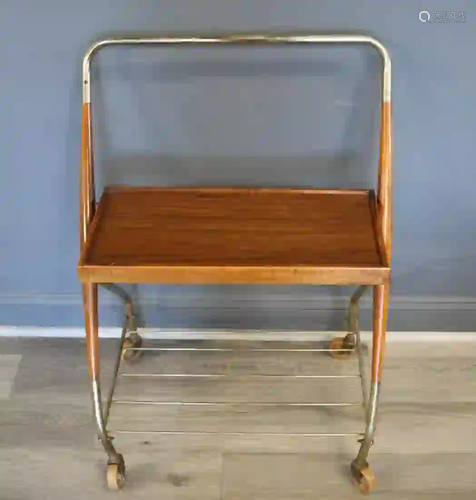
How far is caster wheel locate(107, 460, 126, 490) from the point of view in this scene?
1.31 meters

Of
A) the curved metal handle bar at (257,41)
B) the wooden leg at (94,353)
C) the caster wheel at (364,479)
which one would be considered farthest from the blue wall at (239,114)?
the caster wheel at (364,479)

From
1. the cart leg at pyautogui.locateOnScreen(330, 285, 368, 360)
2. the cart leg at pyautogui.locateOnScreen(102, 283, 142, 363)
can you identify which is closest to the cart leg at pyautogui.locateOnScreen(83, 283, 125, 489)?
the cart leg at pyautogui.locateOnScreen(102, 283, 142, 363)

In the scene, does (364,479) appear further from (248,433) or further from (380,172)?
(380,172)

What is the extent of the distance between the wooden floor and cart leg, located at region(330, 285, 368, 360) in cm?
3

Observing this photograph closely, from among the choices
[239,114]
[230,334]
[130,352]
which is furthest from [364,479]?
[239,114]

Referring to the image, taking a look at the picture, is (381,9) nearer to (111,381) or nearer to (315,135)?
(315,135)

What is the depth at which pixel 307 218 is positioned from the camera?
1.24m

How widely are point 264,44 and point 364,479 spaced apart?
789mm

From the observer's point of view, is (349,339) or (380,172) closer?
(380,172)

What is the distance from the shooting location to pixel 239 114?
4.35 feet

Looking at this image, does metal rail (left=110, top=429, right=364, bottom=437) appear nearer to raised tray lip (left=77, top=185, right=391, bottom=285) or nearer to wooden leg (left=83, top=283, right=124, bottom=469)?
wooden leg (left=83, top=283, right=124, bottom=469)

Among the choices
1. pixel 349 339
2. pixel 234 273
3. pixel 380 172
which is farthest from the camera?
pixel 349 339

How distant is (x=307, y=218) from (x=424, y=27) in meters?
0.38

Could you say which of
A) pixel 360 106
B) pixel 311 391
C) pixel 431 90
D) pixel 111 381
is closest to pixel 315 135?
pixel 360 106
